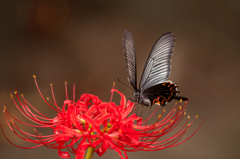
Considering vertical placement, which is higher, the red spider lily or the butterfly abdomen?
the butterfly abdomen

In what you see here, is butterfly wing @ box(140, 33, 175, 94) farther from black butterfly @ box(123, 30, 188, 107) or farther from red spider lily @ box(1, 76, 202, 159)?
red spider lily @ box(1, 76, 202, 159)

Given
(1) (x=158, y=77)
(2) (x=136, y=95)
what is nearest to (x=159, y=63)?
(1) (x=158, y=77)

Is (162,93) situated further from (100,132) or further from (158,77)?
(100,132)

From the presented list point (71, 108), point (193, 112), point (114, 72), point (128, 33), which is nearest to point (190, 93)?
point (193, 112)

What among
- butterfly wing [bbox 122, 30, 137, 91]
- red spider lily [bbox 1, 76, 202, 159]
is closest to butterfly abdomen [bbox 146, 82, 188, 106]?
butterfly wing [bbox 122, 30, 137, 91]

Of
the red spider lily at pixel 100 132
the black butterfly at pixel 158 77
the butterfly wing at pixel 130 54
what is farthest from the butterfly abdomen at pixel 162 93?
the red spider lily at pixel 100 132

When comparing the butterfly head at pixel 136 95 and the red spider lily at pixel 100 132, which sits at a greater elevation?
the butterfly head at pixel 136 95

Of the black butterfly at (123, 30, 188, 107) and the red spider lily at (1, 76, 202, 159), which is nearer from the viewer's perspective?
the red spider lily at (1, 76, 202, 159)

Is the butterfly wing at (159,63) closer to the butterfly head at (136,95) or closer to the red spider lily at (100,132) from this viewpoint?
the butterfly head at (136,95)

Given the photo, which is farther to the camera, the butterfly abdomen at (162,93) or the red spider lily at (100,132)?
Result: the butterfly abdomen at (162,93)
